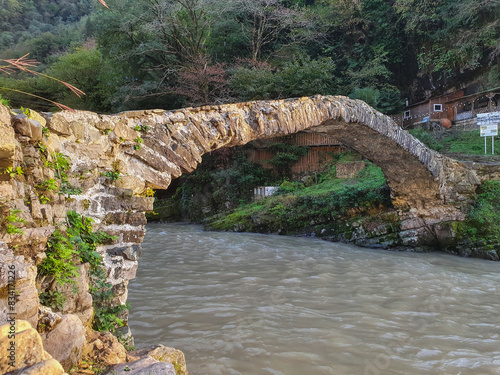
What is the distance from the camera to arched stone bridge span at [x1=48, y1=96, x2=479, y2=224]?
3.12 metres

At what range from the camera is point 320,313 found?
13.2ft

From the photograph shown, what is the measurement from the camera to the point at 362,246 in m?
8.91

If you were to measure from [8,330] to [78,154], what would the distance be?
1874 mm

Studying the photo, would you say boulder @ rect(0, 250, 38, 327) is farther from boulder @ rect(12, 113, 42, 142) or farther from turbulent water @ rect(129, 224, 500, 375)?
turbulent water @ rect(129, 224, 500, 375)

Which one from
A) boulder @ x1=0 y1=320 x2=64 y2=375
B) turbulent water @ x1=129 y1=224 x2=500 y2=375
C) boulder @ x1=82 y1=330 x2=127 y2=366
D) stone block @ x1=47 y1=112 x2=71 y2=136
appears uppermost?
stone block @ x1=47 y1=112 x2=71 y2=136

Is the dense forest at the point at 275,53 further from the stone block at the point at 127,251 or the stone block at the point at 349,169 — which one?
the stone block at the point at 127,251

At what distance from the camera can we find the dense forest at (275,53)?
1408 cm

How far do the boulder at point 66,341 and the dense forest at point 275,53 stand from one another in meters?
11.6

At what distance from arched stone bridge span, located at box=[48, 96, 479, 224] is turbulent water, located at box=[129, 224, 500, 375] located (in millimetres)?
1640

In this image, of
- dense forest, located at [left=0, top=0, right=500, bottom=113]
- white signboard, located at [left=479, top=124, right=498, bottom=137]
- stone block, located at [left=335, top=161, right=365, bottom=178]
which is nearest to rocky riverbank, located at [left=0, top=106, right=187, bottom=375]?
white signboard, located at [left=479, top=124, right=498, bottom=137]

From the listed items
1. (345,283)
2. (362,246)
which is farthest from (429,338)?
(362,246)

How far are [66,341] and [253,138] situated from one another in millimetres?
3708

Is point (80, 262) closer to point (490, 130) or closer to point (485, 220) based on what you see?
point (485, 220)

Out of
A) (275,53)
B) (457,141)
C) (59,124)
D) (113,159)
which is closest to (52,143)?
(59,124)
